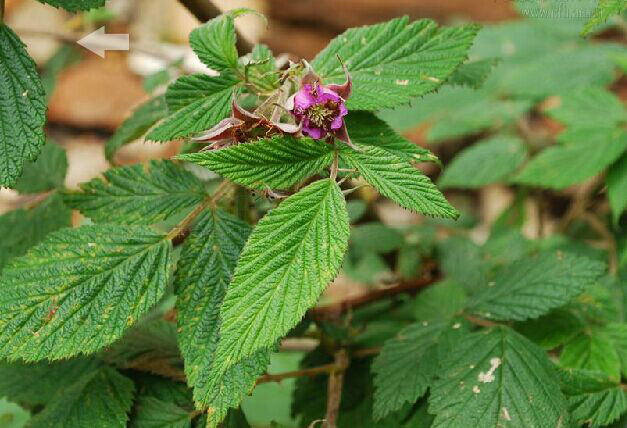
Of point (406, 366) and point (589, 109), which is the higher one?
point (589, 109)

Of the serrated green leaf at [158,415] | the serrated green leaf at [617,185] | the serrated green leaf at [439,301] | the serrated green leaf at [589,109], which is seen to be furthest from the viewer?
the serrated green leaf at [589,109]

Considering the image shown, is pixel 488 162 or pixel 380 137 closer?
pixel 380 137

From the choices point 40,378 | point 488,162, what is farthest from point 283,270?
A: point 488,162

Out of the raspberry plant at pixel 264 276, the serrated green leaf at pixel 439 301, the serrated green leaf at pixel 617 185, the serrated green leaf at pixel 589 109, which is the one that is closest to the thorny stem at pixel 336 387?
the raspberry plant at pixel 264 276

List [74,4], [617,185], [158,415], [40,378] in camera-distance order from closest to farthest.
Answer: [74,4] → [158,415] → [40,378] → [617,185]

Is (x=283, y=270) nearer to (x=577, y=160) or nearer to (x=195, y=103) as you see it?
(x=195, y=103)

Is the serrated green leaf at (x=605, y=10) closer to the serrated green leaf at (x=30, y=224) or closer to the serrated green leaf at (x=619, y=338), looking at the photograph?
the serrated green leaf at (x=619, y=338)
